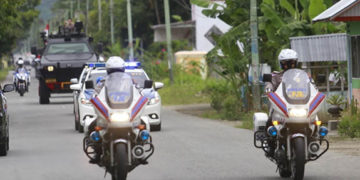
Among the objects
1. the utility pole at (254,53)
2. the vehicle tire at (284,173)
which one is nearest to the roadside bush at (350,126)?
the utility pole at (254,53)

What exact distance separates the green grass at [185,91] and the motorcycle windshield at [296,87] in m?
23.8

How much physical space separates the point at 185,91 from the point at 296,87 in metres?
29.0

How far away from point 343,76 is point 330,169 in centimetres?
1066

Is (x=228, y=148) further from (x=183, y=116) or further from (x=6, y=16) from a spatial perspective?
(x=6, y=16)

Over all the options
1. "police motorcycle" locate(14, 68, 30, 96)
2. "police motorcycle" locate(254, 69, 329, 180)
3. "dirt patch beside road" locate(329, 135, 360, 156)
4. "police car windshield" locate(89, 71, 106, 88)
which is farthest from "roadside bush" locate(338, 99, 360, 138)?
"police motorcycle" locate(14, 68, 30, 96)

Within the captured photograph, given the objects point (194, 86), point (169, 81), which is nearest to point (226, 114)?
point (194, 86)

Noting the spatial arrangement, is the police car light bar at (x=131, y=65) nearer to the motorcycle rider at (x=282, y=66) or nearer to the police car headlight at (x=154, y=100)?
the police car headlight at (x=154, y=100)

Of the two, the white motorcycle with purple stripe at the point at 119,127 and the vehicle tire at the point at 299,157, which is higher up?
the white motorcycle with purple stripe at the point at 119,127

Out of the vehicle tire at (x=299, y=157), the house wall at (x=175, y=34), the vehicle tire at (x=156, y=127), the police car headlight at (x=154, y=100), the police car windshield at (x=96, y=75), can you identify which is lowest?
the vehicle tire at (x=156, y=127)

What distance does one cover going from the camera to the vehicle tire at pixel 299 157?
446 inches

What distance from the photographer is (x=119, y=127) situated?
1114 centimetres

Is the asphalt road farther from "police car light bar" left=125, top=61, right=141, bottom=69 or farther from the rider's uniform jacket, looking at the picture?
"police car light bar" left=125, top=61, right=141, bottom=69

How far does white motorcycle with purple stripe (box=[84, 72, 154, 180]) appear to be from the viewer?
11.1 metres

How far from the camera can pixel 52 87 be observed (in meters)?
35.6
